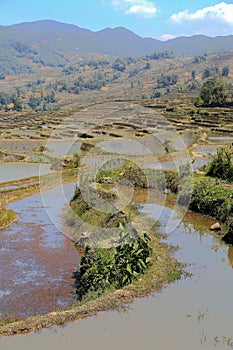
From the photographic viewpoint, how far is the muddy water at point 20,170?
26.6 metres

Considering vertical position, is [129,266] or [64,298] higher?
[129,266]

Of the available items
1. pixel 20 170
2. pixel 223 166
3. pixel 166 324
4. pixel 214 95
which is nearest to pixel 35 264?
pixel 166 324

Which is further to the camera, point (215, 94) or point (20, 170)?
point (215, 94)

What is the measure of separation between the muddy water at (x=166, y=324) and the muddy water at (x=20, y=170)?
1732cm

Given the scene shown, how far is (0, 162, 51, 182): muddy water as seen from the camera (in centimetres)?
2656

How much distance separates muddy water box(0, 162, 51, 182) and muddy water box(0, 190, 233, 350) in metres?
17.3

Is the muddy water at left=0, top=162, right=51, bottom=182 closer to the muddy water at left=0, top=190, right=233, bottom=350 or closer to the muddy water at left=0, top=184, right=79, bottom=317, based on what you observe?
the muddy water at left=0, top=184, right=79, bottom=317

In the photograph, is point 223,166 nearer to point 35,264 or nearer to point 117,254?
point 117,254

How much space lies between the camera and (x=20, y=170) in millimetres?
28766

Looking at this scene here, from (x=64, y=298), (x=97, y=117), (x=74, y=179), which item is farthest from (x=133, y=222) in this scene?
(x=97, y=117)

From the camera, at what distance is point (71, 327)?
336 inches

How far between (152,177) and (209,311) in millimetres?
12802

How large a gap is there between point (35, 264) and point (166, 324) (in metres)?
5.51

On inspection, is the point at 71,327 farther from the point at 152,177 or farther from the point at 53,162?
the point at 53,162
